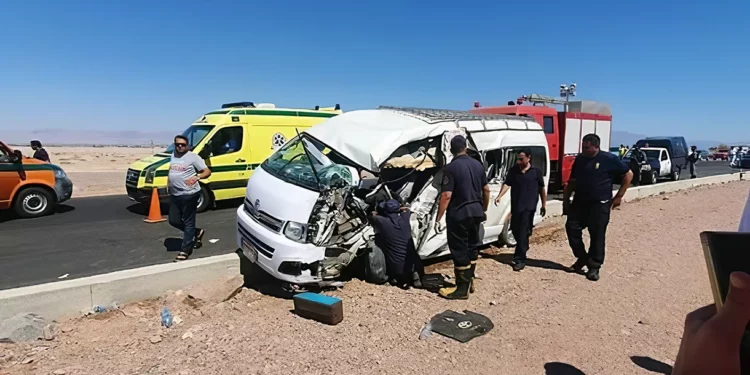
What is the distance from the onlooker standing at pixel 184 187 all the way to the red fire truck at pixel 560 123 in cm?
909

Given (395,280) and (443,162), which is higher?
(443,162)

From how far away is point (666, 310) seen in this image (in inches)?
193

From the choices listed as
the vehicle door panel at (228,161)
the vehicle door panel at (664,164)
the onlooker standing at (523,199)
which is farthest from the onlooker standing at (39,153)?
the vehicle door panel at (664,164)

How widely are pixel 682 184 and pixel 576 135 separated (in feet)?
14.6

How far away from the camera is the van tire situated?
18.1 ft

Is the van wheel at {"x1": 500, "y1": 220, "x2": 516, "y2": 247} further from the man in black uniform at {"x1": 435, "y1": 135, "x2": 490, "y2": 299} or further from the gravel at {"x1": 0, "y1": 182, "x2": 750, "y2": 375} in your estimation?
the man in black uniform at {"x1": 435, "y1": 135, "x2": 490, "y2": 299}

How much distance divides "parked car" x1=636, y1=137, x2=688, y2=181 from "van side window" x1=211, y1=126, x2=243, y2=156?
61.6ft

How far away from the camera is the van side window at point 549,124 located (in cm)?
1391

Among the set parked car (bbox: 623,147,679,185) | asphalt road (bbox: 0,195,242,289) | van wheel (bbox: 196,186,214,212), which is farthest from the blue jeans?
parked car (bbox: 623,147,679,185)

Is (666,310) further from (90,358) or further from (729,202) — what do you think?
(729,202)

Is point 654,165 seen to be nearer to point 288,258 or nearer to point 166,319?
point 288,258

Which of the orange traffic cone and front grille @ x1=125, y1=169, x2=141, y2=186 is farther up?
front grille @ x1=125, y1=169, x2=141, y2=186

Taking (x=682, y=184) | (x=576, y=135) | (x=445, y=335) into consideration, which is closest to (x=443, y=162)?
(x=445, y=335)

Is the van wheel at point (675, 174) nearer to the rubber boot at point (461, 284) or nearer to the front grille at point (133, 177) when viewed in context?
the rubber boot at point (461, 284)
